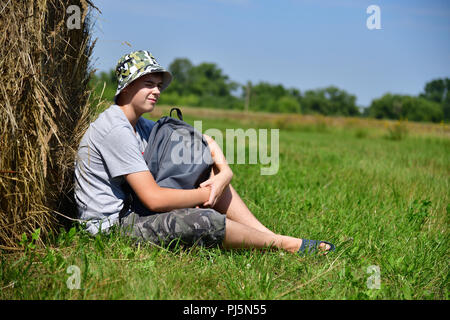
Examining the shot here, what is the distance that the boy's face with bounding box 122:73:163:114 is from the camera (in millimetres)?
2727

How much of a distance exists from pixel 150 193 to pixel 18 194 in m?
0.77

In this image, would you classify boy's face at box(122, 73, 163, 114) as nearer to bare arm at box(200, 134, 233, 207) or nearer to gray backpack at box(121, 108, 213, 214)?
gray backpack at box(121, 108, 213, 214)

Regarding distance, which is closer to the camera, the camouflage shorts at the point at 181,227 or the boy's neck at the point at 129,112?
the camouflage shorts at the point at 181,227

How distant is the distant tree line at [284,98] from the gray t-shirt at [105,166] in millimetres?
43363

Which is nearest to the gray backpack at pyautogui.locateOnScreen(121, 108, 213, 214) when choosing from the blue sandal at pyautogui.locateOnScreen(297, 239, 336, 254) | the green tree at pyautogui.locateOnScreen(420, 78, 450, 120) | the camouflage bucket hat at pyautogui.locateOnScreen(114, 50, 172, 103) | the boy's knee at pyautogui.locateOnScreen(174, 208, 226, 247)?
the boy's knee at pyautogui.locateOnScreen(174, 208, 226, 247)

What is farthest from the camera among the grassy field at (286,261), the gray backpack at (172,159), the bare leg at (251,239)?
the gray backpack at (172,159)

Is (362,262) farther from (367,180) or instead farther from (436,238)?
(367,180)

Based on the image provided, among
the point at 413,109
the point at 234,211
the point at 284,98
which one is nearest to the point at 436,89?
the point at 413,109

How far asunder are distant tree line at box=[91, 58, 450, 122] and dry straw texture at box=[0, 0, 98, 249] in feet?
142

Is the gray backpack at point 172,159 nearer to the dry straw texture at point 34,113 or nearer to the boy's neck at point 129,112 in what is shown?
the boy's neck at point 129,112

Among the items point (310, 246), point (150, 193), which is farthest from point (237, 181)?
point (150, 193)

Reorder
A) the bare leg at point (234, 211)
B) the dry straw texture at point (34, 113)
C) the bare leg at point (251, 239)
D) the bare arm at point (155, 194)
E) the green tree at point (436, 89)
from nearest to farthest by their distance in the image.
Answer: the dry straw texture at point (34, 113) → the bare arm at point (155, 194) → the bare leg at point (251, 239) → the bare leg at point (234, 211) → the green tree at point (436, 89)

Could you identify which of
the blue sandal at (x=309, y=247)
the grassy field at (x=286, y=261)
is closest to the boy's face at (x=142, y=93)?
the grassy field at (x=286, y=261)

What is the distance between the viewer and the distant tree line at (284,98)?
1967 inches
